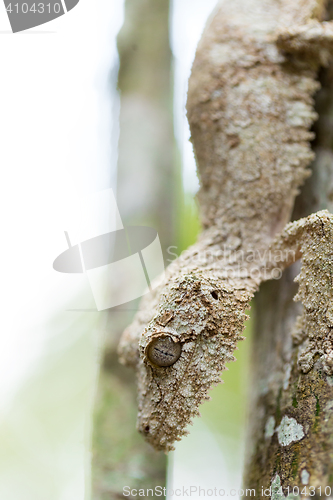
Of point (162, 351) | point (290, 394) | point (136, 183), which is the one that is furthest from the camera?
point (136, 183)

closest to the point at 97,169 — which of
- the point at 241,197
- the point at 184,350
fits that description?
the point at 241,197

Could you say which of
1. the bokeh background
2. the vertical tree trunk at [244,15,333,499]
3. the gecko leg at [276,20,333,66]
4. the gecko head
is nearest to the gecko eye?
the gecko head

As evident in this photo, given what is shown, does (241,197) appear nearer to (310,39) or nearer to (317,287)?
(317,287)

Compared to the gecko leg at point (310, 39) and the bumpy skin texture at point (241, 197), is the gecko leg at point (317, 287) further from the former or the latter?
the gecko leg at point (310, 39)

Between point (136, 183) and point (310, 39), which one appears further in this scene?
point (136, 183)

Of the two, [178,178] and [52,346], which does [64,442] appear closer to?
[52,346]

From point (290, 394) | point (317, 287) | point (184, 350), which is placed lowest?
point (290, 394)

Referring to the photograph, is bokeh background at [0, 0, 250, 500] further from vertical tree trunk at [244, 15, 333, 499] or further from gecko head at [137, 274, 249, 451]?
gecko head at [137, 274, 249, 451]
